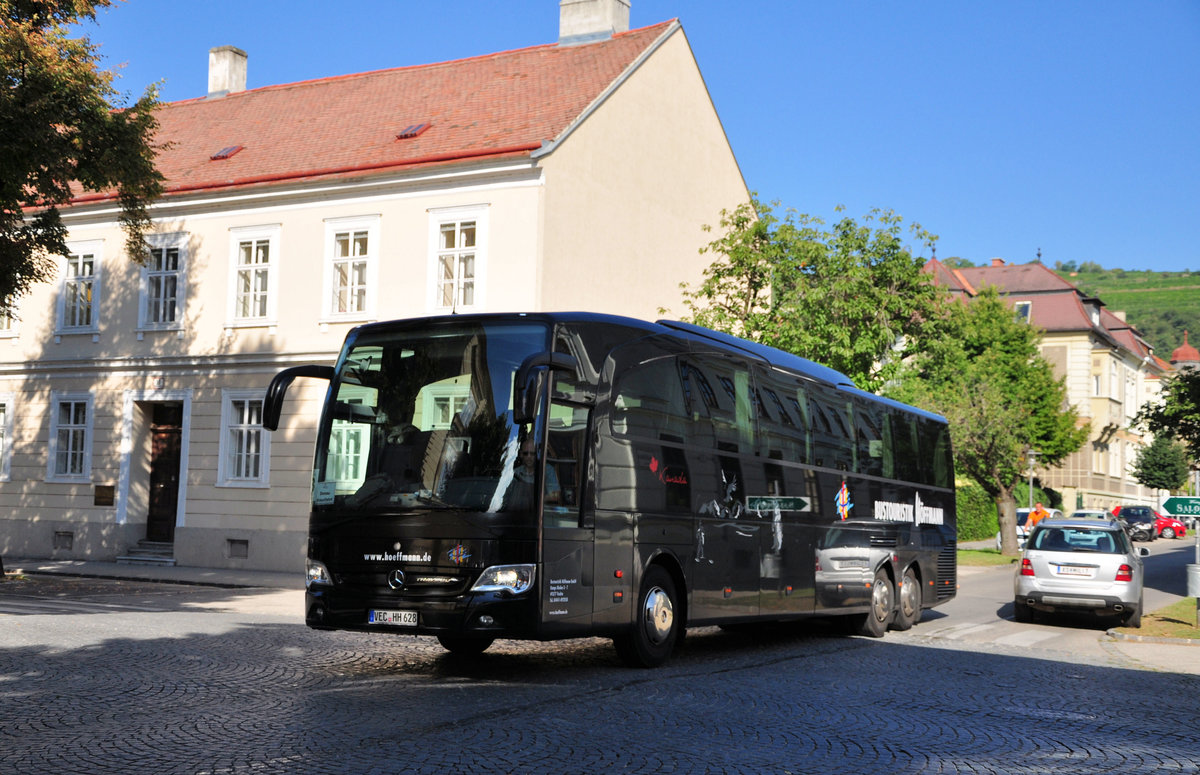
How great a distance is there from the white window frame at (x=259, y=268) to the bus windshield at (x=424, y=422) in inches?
687

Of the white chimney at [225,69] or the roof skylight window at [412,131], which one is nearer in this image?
the roof skylight window at [412,131]

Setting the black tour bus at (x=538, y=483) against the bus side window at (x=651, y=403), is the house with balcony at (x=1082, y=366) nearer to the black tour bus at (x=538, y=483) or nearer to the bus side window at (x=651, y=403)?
the black tour bus at (x=538, y=483)

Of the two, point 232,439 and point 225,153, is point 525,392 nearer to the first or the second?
point 232,439

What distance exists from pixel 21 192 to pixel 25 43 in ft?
7.69

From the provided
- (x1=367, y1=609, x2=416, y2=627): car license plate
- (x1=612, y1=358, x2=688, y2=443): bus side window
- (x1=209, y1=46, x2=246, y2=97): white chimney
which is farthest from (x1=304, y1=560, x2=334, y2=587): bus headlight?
(x1=209, y1=46, x2=246, y2=97): white chimney

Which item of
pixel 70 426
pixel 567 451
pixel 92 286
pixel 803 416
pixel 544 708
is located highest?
pixel 92 286

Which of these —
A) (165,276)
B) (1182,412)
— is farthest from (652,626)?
(1182,412)

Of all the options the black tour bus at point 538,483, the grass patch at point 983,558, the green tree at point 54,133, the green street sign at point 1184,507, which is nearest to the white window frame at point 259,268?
the green tree at point 54,133

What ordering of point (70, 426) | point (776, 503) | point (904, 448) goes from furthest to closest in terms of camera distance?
point (70, 426), point (904, 448), point (776, 503)

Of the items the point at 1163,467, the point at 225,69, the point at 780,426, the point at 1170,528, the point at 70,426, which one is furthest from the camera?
the point at 1163,467

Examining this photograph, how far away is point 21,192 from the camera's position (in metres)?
18.6

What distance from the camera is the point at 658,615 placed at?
39.1 feet

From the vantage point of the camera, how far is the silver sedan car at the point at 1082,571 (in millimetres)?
18766

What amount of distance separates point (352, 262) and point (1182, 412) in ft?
66.2
